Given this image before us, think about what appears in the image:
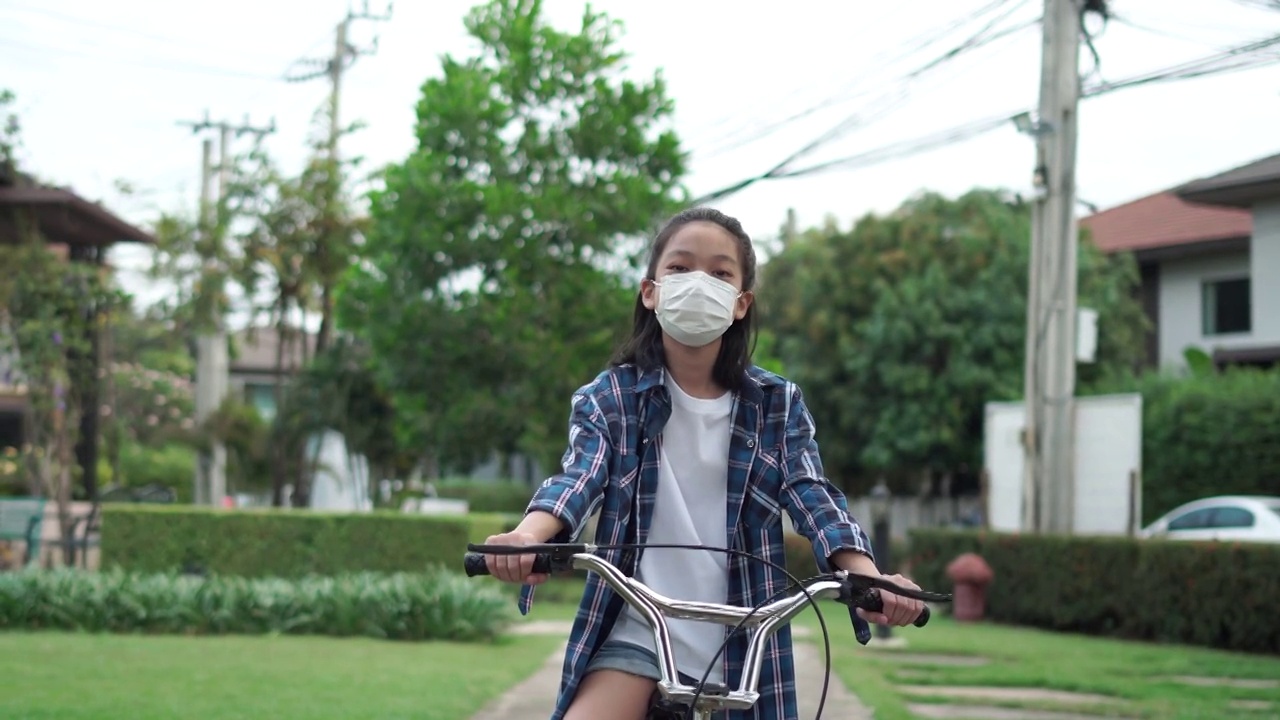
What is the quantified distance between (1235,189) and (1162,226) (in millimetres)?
12306

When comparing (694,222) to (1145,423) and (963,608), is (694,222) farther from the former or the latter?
(1145,423)

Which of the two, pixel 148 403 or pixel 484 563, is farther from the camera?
pixel 148 403

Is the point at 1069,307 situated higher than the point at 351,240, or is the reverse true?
the point at 351,240

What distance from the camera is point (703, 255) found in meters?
3.42

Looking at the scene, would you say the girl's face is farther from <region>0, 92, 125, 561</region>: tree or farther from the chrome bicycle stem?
<region>0, 92, 125, 561</region>: tree

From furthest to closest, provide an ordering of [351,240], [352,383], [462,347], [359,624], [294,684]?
[351,240] < [352,383] < [462,347] < [359,624] < [294,684]

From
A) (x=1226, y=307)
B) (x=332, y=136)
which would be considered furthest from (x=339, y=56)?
(x=1226, y=307)

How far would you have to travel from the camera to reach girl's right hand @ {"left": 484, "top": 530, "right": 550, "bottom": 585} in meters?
2.86

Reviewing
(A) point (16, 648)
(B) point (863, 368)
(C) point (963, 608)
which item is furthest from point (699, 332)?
(B) point (863, 368)

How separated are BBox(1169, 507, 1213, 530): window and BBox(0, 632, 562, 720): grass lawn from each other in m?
12.0

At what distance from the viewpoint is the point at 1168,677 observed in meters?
11.3

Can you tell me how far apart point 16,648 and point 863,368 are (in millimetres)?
22437

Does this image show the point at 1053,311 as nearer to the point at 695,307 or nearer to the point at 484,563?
the point at 695,307

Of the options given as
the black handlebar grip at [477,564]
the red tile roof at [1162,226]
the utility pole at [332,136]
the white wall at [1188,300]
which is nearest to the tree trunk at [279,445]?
the utility pole at [332,136]
